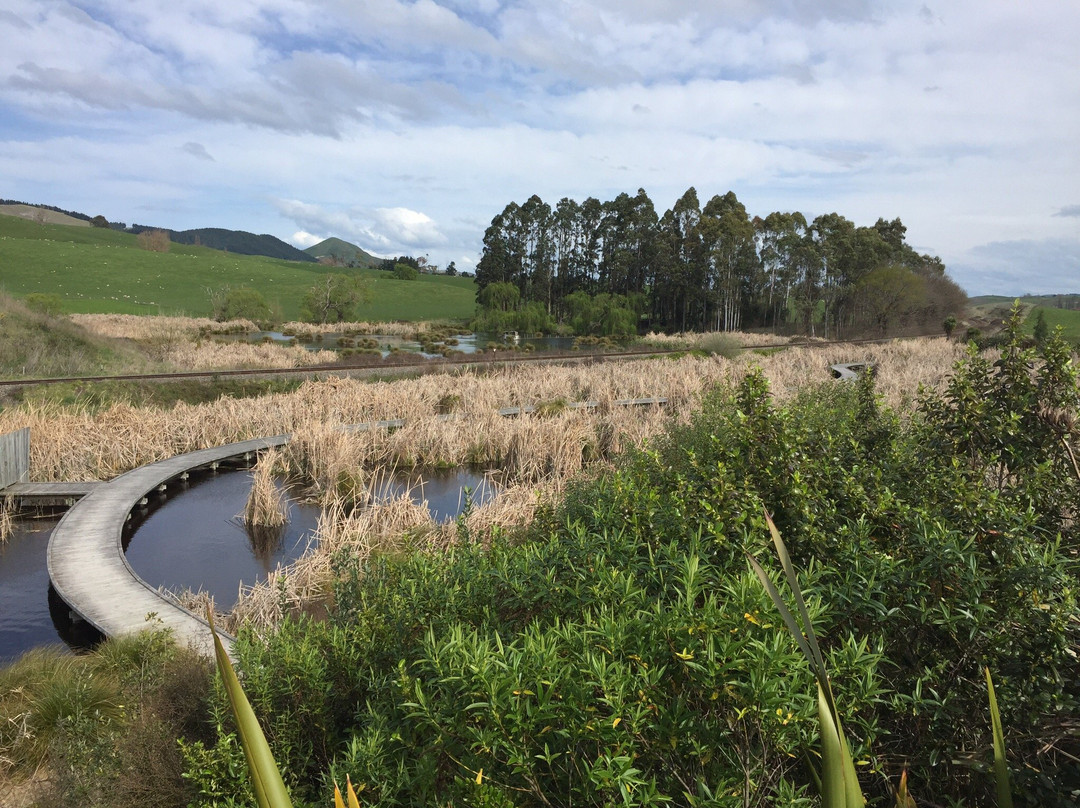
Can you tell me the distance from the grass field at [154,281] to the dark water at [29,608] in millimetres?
46183

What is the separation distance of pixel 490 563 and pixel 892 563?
180cm

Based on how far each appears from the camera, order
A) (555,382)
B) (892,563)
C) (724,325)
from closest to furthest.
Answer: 1. (892,563)
2. (555,382)
3. (724,325)

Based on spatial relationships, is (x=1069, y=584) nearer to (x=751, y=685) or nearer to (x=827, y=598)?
(x=827, y=598)

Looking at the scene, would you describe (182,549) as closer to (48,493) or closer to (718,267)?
(48,493)

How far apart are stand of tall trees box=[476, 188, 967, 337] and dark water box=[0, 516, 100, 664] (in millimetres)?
46148

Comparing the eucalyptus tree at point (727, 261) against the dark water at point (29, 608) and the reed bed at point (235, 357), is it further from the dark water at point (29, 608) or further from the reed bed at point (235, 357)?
the dark water at point (29, 608)

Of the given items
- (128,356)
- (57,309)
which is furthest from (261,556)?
(57,309)

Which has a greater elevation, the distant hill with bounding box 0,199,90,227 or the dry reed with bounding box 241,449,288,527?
the distant hill with bounding box 0,199,90,227

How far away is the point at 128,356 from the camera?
73.9 ft

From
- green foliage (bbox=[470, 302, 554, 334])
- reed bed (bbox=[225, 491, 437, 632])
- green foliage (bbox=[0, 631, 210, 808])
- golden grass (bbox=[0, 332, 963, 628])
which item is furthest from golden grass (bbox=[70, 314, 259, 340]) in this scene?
green foliage (bbox=[0, 631, 210, 808])

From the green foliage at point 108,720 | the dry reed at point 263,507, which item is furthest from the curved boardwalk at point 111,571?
the dry reed at point 263,507

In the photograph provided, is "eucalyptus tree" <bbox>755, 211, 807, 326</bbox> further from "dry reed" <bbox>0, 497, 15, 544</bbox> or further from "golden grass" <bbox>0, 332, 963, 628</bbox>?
"dry reed" <bbox>0, 497, 15, 544</bbox>

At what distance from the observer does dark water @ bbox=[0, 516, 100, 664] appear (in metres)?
5.60

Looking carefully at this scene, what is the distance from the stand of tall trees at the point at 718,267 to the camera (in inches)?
1881
